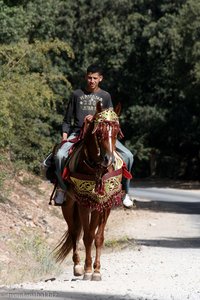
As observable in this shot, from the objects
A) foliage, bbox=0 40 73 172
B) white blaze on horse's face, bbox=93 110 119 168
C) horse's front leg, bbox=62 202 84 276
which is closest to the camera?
white blaze on horse's face, bbox=93 110 119 168

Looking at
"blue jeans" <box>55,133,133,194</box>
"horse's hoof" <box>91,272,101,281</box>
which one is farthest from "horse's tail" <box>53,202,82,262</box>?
"horse's hoof" <box>91,272,101,281</box>

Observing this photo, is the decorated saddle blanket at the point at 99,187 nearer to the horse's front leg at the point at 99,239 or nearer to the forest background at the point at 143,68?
the horse's front leg at the point at 99,239

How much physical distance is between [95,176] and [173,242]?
748 centimetres

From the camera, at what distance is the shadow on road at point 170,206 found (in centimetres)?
Answer: 3000

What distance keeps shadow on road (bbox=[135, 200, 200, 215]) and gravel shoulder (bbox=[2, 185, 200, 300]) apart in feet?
16.7

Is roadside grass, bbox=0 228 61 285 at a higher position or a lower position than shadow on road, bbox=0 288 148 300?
lower

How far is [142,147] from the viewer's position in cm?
6197

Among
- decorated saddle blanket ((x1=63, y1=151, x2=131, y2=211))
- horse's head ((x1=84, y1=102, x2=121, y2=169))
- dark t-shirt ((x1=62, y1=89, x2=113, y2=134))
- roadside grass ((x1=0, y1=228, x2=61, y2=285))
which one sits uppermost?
dark t-shirt ((x1=62, y1=89, x2=113, y2=134))

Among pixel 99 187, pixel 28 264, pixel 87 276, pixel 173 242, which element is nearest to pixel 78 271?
pixel 87 276

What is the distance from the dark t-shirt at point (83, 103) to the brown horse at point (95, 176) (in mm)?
527

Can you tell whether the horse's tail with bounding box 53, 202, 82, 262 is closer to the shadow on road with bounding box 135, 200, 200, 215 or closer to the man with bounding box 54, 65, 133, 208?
the man with bounding box 54, 65, 133, 208

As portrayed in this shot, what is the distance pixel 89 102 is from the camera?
1284cm

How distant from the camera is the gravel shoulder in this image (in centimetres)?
1079

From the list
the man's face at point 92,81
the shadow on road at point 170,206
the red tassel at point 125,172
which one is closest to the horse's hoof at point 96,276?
the red tassel at point 125,172
